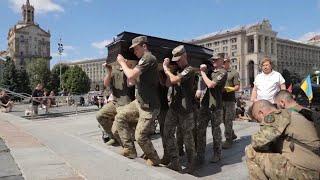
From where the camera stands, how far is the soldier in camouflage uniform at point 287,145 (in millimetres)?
4152

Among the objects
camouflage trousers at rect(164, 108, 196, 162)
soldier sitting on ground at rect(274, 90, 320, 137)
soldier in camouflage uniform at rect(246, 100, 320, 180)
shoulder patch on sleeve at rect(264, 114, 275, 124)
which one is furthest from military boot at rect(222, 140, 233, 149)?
shoulder patch on sleeve at rect(264, 114, 275, 124)

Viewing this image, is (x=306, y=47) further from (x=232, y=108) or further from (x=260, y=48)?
(x=232, y=108)

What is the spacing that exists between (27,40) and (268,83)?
175m

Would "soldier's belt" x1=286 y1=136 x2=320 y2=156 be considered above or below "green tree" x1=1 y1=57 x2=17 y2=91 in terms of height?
below

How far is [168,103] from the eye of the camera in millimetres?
7234

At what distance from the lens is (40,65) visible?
392 ft

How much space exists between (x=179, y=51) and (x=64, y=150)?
2766 millimetres

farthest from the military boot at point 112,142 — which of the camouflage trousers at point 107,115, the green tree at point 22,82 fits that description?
the green tree at point 22,82

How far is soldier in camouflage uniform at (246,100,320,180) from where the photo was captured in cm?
A: 415

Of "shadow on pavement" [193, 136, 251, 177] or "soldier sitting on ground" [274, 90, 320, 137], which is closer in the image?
"soldier sitting on ground" [274, 90, 320, 137]

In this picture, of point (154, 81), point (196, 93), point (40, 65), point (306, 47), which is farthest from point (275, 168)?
point (306, 47)

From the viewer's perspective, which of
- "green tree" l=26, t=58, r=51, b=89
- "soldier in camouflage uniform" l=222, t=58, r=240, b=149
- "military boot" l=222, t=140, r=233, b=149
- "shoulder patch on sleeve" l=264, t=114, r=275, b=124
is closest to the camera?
"shoulder patch on sleeve" l=264, t=114, r=275, b=124

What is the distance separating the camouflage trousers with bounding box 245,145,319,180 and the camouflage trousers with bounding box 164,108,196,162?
2.19 m

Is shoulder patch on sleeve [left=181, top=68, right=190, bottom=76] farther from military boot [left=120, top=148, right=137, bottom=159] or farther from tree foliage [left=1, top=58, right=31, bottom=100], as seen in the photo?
tree foliage [left=1, top=58, right=31, bottom=100]
